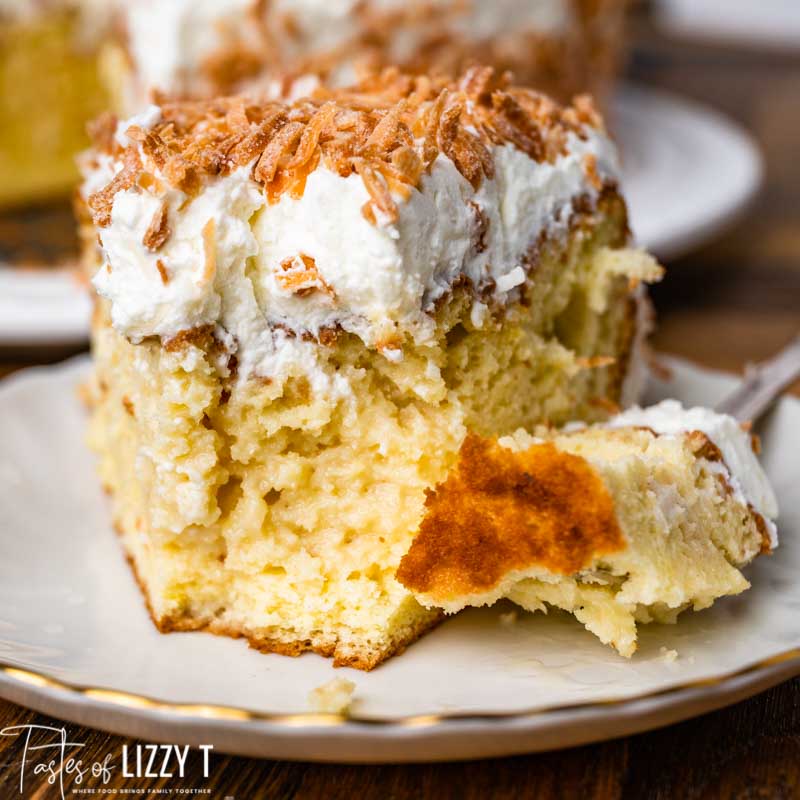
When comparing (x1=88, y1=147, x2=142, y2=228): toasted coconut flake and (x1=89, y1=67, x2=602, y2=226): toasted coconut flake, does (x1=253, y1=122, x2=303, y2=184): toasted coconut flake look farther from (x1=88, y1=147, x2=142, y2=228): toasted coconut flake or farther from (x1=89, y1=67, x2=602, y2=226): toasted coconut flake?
(x1=88, y1=147, x2=142, y2=228): toasted coconut flake

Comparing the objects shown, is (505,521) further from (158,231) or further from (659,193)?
(659,193)

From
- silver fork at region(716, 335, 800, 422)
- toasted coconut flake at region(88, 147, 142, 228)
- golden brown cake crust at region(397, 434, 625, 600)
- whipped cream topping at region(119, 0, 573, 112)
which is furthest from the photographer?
whipped cream topping at region(119, 0, 573, 112)

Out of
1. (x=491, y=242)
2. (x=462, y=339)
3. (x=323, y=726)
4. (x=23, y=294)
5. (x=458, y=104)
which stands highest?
(x=458, y=104)

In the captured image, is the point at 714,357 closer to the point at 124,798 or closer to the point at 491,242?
the point at 491,242

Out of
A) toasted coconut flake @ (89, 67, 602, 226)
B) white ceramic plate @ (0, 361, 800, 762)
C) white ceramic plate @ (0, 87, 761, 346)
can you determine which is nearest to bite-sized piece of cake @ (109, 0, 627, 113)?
white ceramic plate @ (0, 87, 761, 346)

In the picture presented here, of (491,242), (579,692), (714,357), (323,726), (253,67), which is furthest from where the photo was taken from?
(253,67)

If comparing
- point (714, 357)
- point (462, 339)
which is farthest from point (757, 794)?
point (714, 357)

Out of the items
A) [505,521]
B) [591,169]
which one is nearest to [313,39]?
[591,169]
